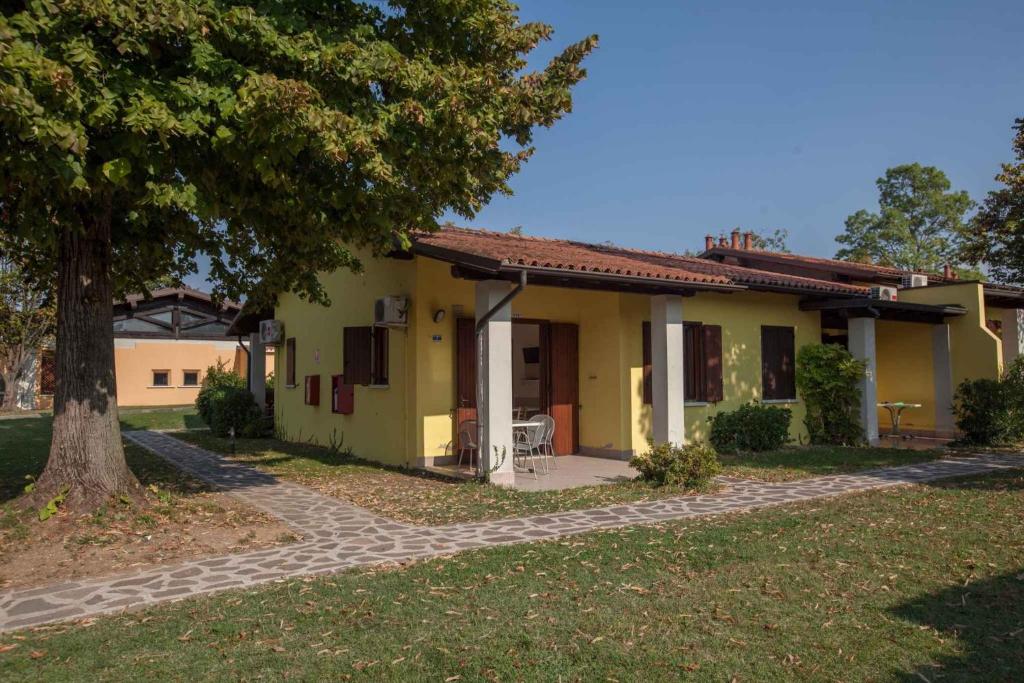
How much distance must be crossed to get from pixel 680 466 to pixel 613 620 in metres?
4.93

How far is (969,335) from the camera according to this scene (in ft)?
48.3

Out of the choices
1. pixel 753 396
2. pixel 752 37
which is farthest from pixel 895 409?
pixel 752 37

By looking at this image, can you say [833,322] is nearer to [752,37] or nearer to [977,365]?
[977,365]

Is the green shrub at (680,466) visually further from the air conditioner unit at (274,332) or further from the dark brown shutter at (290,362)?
the air conditioner unit at (274,332)

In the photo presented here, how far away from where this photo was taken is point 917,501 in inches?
305

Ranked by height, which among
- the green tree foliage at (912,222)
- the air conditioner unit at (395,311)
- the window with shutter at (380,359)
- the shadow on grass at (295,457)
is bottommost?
the shadow on grass at (295,457)

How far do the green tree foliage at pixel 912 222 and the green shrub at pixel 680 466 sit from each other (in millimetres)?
34928

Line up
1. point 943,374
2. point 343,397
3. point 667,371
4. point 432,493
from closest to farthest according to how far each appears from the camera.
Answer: point 432,493 → point 667,371 → point 343,397 → point 943,374

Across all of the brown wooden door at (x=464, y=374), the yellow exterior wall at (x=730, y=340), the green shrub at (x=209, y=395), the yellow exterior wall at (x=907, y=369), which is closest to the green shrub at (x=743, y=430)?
the yellow exterior wall at (x=730, y=340)

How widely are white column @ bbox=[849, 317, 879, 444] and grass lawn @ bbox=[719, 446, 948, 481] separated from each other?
0.68m

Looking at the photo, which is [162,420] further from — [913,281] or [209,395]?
[913,281]

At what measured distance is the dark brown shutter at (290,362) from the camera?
50.3ft

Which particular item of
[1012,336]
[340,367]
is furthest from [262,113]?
[1012,336]

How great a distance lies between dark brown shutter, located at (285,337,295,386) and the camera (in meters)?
15.3
